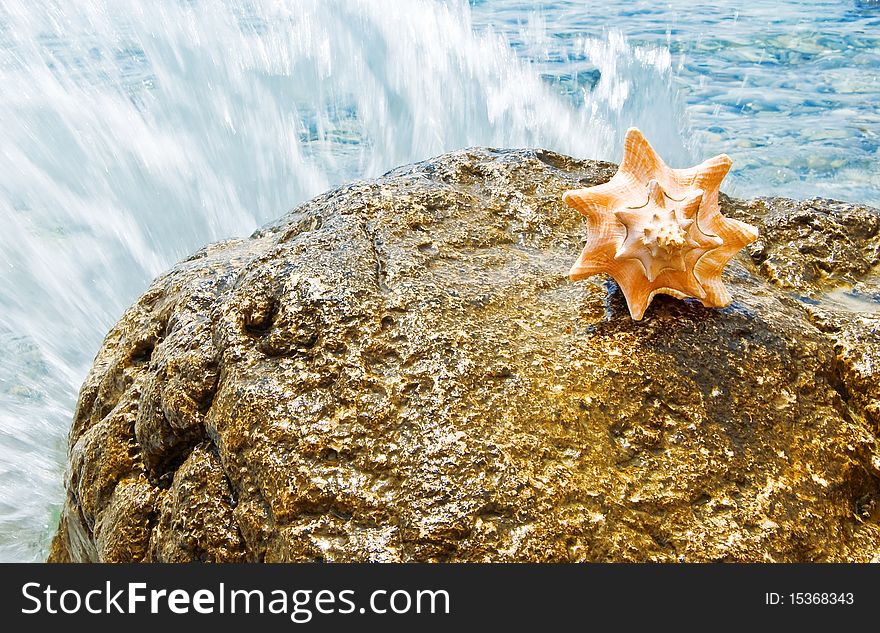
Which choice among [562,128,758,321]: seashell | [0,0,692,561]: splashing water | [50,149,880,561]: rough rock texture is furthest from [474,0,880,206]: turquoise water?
[50,149,880,561]: rough rock texture

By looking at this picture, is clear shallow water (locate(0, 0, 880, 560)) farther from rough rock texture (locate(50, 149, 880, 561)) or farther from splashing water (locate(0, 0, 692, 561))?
rough rock texture (locate(50, 149, 880, 561))

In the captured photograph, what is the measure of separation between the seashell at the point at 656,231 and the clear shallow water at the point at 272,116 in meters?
3.80

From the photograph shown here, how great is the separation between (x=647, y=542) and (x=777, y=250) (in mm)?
1595

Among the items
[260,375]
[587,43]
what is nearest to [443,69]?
[587,43]

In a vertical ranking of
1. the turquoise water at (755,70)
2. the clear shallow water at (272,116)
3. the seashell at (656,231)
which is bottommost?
the turquoise water at (755,70)

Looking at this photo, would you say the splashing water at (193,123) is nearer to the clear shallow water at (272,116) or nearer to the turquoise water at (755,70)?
the clear shallow water at (272,116)

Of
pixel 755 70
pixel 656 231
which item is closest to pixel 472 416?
pixel 656 231

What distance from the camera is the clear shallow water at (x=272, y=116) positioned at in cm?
638

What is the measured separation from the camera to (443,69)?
367 inches

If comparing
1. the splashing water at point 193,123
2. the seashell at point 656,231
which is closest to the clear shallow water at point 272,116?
the splashing water at point 193,123

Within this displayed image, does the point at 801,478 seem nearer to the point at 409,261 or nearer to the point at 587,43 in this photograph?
the point at 409,261

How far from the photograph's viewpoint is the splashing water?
6139 mm

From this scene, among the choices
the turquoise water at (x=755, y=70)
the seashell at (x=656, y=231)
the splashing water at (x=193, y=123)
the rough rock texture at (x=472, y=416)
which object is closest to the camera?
the rough rock texture at (x=472, y=416)

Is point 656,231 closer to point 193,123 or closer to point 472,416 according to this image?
point 472,416
